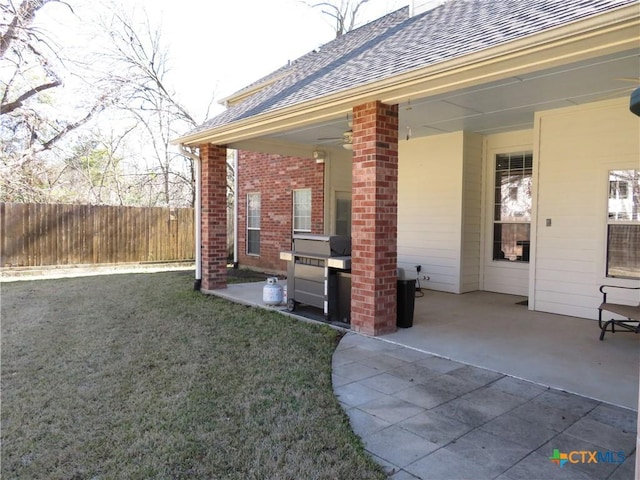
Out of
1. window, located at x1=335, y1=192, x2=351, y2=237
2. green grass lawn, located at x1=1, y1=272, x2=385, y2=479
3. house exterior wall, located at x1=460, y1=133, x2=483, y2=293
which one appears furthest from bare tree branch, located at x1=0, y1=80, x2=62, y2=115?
house exterior wall, located at x1=460, y1=133, x2=483, y2=293

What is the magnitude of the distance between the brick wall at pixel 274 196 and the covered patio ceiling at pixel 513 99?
2387 mm

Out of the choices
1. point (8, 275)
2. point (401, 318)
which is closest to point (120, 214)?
point (8, 275)

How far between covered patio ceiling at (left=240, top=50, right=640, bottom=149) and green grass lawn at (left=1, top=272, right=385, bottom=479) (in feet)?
10.6

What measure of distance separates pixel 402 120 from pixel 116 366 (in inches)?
209

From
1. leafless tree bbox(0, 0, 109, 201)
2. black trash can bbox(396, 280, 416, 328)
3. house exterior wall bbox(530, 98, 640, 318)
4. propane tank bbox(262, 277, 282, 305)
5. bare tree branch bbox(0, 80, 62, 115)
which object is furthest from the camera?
bare tree branch bbox(0, 80, 62, 115)

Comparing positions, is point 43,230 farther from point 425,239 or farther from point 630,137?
point 630,137

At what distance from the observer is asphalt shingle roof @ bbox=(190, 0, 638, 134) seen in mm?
3622

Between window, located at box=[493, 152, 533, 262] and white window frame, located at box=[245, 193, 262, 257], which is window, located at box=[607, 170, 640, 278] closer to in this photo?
window, located at box=[493, 152, 533, 262]

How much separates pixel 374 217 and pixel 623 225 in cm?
340

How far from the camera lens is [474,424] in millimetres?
2947

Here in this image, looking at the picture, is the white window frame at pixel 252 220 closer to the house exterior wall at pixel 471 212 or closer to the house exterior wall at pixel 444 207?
the house exterior wall at pixel 444 207

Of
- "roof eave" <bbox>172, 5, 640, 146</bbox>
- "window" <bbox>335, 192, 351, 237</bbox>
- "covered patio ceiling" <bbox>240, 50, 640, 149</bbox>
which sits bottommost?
"window" <bbox>335, 192, 351, 237</bbox>

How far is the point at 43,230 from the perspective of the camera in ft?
36.8

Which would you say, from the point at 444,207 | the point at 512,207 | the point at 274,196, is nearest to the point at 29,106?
the point at 274,196
